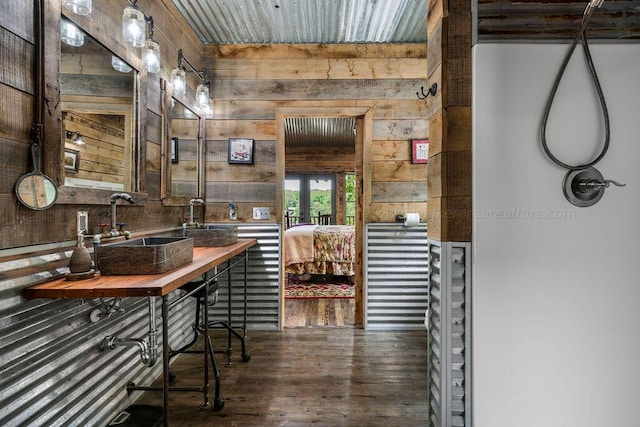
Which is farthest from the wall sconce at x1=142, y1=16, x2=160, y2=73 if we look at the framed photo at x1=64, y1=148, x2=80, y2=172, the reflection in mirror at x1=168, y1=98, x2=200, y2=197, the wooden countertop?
the wooden countertop

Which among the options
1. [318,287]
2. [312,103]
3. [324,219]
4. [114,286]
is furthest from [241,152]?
[324,219]

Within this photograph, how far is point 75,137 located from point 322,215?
6.37 meters

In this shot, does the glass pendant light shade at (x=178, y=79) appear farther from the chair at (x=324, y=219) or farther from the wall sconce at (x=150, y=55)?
the chair at (x=324, y=219)

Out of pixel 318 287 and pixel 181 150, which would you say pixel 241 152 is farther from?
pixel 318 287

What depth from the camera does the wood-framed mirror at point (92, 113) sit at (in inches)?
53.1

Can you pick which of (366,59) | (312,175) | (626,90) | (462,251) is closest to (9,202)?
(462,251)

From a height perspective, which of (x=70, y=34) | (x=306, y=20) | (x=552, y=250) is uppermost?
(x=306, y=20)

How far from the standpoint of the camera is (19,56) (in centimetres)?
122

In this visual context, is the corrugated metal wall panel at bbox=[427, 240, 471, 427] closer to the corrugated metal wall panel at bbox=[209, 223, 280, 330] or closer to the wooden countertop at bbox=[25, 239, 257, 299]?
the wooden countertop at bbox=[25, 239, 257, 299]

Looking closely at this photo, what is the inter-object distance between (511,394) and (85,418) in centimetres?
192

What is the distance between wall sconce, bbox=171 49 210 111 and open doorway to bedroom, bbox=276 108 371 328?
0.67 meters

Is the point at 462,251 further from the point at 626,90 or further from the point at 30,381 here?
the point at 30,381

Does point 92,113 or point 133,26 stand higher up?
point 133,26

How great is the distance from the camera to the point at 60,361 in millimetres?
1393
